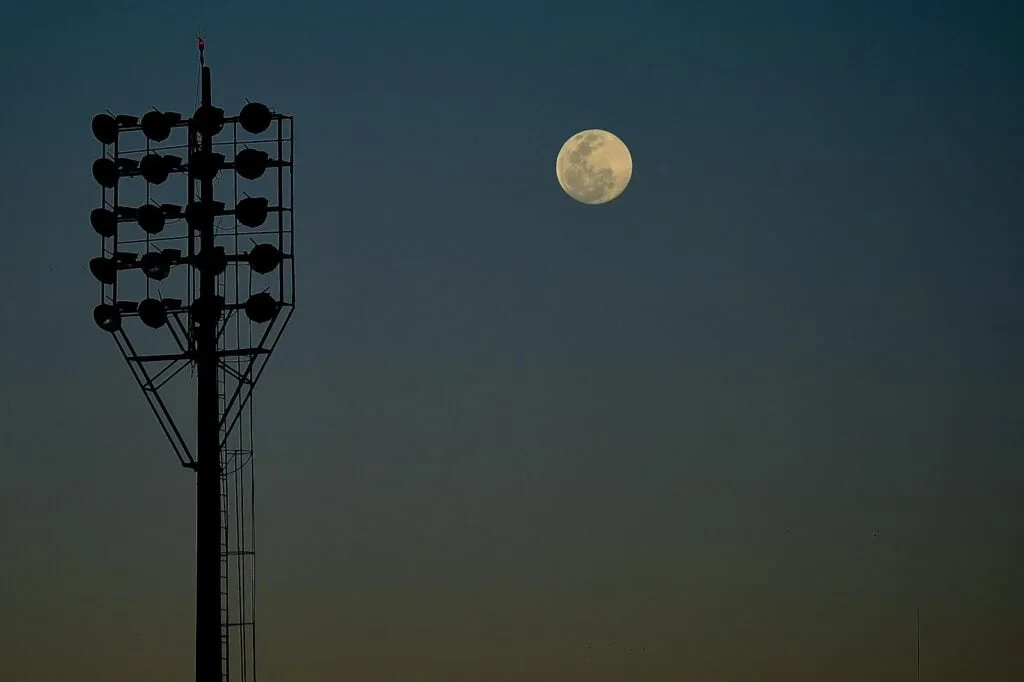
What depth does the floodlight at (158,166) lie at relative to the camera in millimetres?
55312

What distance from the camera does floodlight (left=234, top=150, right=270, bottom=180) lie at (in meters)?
55.2

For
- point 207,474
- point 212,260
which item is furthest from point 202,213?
point 207,474

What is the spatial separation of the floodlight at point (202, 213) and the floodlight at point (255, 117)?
6.66 feet

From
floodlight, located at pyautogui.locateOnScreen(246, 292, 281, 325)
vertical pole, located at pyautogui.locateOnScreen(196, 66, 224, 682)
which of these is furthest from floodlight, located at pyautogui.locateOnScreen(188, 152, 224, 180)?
floodlight, located at pyautogui.locateOnScreen(246, 292, 281, 325)

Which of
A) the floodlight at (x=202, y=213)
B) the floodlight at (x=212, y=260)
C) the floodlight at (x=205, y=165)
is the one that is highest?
the floodlight at (x=205, y=165)

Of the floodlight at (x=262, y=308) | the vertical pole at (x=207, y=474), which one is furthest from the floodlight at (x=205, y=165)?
the floodlight at (x=262, y=308)

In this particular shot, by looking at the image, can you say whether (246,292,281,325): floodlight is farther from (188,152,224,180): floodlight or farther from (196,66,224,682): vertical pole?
(188,152,224,180): floodlight

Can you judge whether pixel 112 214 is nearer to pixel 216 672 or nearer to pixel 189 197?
pixel 189 197

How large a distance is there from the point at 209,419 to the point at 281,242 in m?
4.57

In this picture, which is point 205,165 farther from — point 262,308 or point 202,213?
point 262,308

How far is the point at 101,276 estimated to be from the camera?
55.3m

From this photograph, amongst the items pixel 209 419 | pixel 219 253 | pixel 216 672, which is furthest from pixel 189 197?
pixel 216 672

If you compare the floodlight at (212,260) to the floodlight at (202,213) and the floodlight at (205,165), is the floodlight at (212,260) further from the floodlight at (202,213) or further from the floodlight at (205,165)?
the floodlight at (205,165)

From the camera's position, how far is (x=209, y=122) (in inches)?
2194
